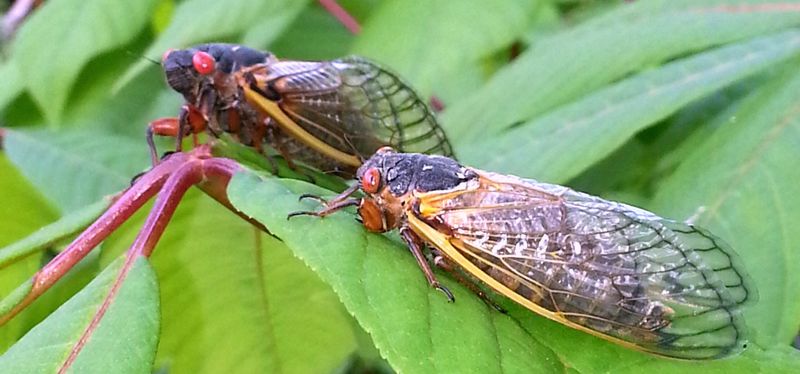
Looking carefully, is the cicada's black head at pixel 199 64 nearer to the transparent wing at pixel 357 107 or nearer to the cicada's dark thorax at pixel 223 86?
the cicada's dark thorax at pixel 223 86

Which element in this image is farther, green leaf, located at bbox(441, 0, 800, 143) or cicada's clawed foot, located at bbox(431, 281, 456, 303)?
A: green leaf, located at bbox(441, 0, 800, 143)

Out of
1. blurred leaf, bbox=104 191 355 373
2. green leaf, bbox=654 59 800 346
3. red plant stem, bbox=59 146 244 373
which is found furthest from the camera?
blurred leaf, bbox=104 191 355 373

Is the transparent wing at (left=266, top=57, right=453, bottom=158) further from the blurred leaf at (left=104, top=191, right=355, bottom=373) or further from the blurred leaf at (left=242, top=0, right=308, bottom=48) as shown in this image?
the blurred leaf at (left=242, top=0, right=308, bottom=48)

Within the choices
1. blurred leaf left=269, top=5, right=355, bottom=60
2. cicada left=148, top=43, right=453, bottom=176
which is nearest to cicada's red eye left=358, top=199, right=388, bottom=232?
cicada left=148, top=43, right=453, bottom=176

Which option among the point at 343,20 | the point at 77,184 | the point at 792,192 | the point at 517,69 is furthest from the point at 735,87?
the point at 77,184

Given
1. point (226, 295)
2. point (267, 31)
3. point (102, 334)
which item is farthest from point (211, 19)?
point (102, 334)

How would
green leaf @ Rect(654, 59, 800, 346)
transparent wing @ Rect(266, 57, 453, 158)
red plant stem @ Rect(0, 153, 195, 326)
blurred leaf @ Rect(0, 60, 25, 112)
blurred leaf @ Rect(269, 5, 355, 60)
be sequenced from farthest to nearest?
blurred leaf @ Rect(269, 5, 355, 60) → blurred leaf @ Rect(0, 60, 25, 112) → transparent wing @ Rect(266, 57, 453, 158) → green leaf @ Rect(654, 59, 800, 346) → red plant stem @ Rect(0, 153, 195, 326)

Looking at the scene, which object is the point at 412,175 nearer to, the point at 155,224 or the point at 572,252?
the point at 572,252

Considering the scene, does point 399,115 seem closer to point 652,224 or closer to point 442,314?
point 652,224

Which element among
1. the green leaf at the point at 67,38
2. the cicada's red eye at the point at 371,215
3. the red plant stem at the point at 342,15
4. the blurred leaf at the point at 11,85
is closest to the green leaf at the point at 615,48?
the cicada's red eye at the point at 371,215
